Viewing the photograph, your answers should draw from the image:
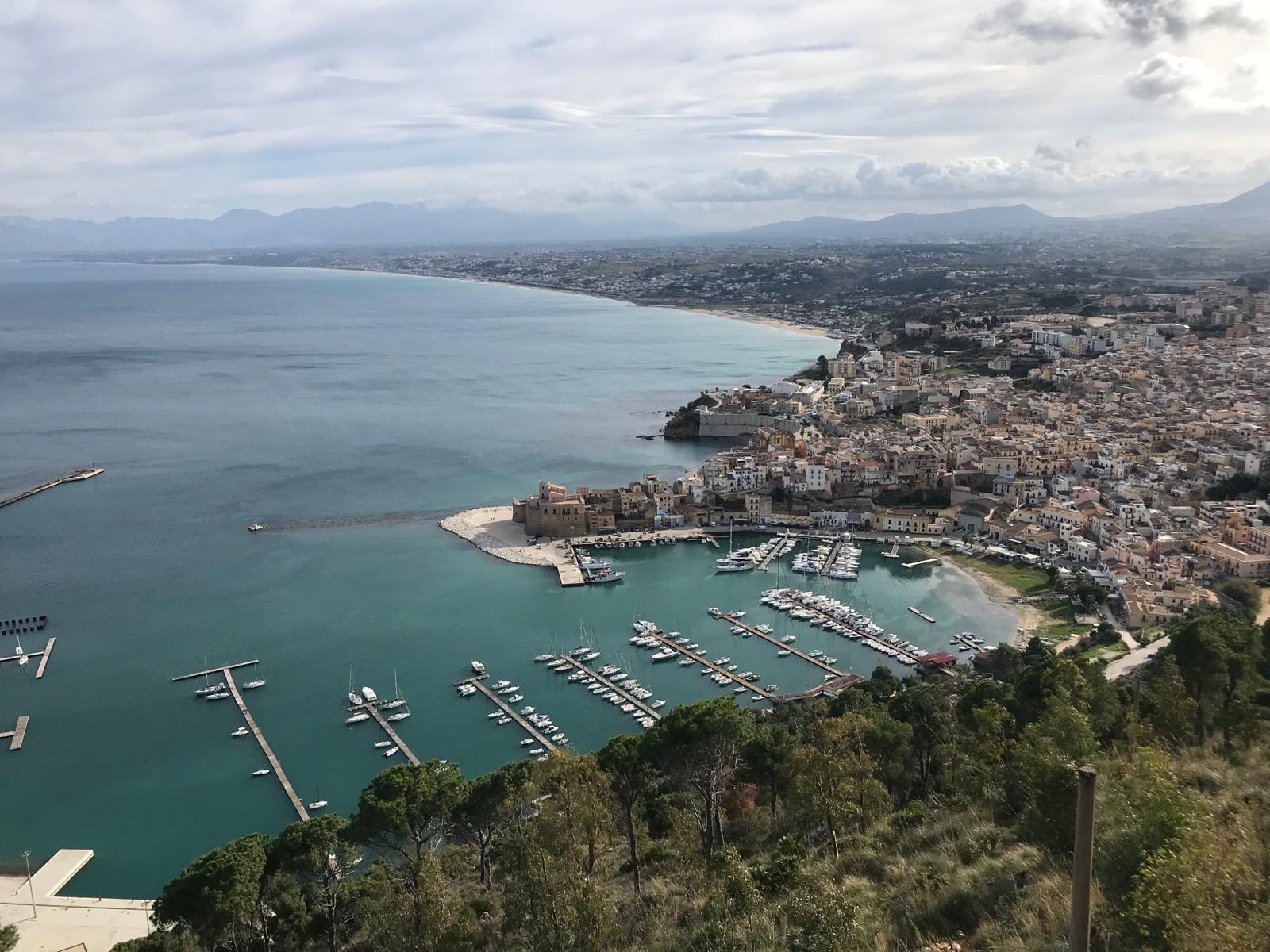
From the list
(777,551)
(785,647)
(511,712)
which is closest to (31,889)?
(511,712)

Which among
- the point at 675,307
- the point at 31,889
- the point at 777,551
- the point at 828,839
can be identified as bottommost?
the point at 777,551

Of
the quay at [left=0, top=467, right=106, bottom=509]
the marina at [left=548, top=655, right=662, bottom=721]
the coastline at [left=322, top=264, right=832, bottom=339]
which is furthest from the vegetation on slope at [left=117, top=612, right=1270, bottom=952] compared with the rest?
the coastline at [left=322, top=264, right=832, bottom=339]

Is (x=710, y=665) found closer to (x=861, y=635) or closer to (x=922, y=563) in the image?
(x=861, y=635)

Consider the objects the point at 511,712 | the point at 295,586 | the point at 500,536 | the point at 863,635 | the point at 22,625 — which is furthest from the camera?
the point at 500,536

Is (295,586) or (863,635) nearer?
(863,635)

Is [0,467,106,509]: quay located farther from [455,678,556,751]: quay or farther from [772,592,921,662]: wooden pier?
[772,592,921,662]: wooden pier

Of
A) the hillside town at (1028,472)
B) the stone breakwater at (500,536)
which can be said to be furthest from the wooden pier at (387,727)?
the hillside town at (1028,472)
